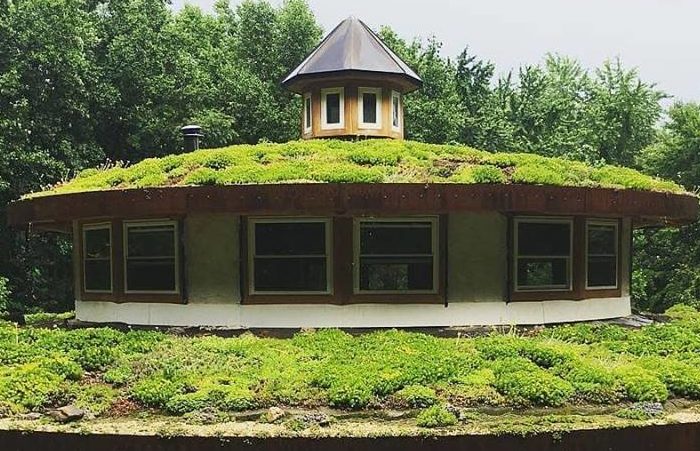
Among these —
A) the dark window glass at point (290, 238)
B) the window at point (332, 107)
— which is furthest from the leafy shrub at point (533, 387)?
the window at point (332, 107)

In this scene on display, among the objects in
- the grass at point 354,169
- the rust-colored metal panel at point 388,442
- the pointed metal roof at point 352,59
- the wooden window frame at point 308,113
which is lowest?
the rust-colored metal panel at point 388,442

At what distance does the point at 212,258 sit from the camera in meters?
11.2

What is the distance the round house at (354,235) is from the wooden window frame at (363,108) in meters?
2.55

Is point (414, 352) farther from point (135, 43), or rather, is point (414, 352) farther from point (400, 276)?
point (135, 43)

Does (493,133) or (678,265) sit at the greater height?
(493,133)

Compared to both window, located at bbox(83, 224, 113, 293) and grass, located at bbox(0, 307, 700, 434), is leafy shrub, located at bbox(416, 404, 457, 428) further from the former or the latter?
window, located at bbox(83, 224, 113, 293)

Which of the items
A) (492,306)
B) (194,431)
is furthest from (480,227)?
(194,431)

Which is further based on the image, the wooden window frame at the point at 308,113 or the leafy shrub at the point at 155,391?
the wooden window frame at the point at 308,113

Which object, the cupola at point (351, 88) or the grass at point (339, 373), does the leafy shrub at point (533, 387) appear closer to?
the grass at point (339, 373)

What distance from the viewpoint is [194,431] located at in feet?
22.4

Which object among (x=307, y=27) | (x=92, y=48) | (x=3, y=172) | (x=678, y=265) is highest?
(x=307, y=27)

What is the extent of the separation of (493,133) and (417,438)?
24.6 meters

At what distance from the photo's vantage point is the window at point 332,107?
14969 mm

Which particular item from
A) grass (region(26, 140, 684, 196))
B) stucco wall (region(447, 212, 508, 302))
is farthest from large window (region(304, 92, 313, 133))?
stucco wall (region(447, 212, 508, 302))
